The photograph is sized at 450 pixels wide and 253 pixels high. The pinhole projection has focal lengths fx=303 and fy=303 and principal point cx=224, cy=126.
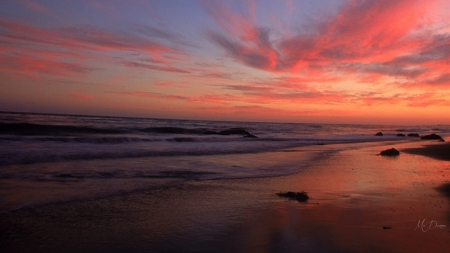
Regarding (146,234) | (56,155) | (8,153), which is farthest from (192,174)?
(8,153)

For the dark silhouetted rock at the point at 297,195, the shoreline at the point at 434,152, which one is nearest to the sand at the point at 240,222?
the dark silhouetted rock at the point at 297,195

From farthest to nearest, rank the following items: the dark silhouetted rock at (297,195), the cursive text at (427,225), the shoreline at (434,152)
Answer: the shoreline at (434,152) < the dark silhouetted rock at (297,195) < the cursive text at (427,225)

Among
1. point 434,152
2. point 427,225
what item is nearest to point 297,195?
point 427,225

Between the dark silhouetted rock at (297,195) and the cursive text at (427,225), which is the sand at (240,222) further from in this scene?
the dark silhouetted rock at (297,195)

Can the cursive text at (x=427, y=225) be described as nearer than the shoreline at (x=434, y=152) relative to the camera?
Yes

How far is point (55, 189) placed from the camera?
26.4 ft

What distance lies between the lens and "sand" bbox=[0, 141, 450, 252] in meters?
4.63

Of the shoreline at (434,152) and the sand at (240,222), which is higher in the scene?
the shoreline at (434,152)

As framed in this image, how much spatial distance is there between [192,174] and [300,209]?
5377mm

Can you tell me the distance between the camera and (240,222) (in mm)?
5711

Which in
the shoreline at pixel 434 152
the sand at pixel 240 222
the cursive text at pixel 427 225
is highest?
the shoreline at pixel 434 152

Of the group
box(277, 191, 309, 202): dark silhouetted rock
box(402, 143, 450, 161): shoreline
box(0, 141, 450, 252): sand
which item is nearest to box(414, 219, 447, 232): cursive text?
box(0, 141, 450, 252): sand

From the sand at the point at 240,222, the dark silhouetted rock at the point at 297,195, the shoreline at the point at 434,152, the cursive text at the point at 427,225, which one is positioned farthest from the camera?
the shoreline at the point at 434,152

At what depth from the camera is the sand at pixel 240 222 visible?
4.63 meters
